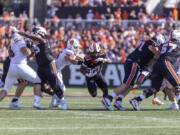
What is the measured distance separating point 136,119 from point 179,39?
10.2 ft

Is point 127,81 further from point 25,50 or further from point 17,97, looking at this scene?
point 17,97

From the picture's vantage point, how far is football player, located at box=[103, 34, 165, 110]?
41.1 ft

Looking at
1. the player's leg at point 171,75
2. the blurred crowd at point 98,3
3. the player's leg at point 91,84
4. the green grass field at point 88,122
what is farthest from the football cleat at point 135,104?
the blurred crowd at point 98,3

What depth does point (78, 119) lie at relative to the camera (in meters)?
10.4

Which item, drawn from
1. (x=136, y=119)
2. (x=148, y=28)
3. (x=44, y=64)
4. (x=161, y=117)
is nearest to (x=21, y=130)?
(x=136, y=119)

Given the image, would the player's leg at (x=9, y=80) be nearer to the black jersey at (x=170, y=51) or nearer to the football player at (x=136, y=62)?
the football player at (x=136, y=62)

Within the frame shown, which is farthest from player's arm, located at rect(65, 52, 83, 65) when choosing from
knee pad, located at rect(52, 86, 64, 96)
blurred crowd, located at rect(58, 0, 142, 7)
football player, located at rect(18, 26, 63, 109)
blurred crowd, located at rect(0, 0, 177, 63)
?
blurred crowd, located at rect(58, 0, 142, 7)

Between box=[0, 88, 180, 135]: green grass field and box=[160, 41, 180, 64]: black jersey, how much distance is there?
4.00 feet

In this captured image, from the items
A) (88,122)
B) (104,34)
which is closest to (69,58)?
(88,122)

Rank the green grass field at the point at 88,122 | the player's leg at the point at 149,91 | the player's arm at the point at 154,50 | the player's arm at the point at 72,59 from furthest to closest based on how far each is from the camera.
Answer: the player's arm at the point at 72,59, the player's arm at the point at 154,50, the player's leg at the point at 149,91, the green grass field at the point at 88,122

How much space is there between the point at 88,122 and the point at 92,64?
3.72 metres

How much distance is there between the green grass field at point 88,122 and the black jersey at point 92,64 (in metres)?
1.46

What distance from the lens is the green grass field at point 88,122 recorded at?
8672mm

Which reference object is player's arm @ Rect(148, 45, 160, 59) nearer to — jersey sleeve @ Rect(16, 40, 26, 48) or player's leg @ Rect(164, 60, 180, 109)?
player's leg @ Rect(164, 60, 180, 109)
